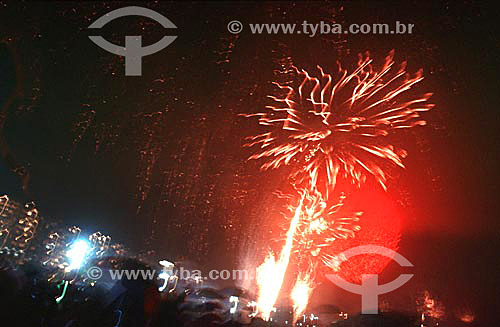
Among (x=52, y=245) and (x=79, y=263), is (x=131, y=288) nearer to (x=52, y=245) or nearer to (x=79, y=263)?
(x=79, y=263)

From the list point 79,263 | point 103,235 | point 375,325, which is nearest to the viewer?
point 375,325

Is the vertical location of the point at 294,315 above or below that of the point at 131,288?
below

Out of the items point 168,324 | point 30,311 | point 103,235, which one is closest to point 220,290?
point 168,324

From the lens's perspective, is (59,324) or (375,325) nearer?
(59,324)

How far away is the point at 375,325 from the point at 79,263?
2737 cm

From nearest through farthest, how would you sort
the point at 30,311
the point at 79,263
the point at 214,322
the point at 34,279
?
the point at 30,311 < the point at 34,279 < the point at 214,322 < the point at 79,263

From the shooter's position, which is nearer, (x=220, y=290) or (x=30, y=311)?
(x=30, y=311)

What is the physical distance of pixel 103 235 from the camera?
73.4 m

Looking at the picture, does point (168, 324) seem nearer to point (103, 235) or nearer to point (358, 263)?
point (358, 263)

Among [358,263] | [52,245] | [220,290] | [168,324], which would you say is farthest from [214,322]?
[52,245]

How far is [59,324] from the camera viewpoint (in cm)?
798

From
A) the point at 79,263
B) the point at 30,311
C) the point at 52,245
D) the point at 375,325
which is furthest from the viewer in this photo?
the point at 52,245

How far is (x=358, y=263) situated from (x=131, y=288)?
16.4 m

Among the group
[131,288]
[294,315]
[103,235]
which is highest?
[103,235]
